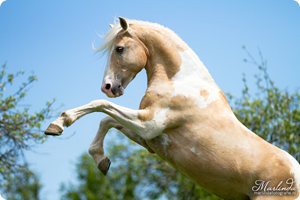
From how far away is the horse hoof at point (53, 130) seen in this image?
3.21m

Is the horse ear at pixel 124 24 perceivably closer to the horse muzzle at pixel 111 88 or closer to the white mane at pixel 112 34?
the white mane at pixel 112 34

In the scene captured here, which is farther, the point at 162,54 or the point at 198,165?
the point at 162,54

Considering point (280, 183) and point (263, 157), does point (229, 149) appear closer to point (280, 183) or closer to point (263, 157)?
point (263, 157)

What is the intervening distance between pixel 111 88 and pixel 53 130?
A: 98cm

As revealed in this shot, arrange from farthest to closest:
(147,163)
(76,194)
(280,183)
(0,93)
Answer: (76,194) < (147,163) < (0,93) < (280,183)

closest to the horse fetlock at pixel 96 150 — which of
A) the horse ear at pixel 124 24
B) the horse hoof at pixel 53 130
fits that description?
the horse hoof at pixel 53 130

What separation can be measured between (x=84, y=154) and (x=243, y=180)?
1050 inches

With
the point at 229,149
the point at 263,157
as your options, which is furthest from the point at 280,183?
the point at 229,149

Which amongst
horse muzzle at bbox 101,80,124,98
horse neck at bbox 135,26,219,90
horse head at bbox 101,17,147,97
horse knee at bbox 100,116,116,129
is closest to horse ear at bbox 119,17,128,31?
horse head at bbox 101,17,147,97

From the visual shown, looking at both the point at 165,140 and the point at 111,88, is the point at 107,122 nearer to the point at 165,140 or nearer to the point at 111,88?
the point at 111,88

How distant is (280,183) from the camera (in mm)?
3469
